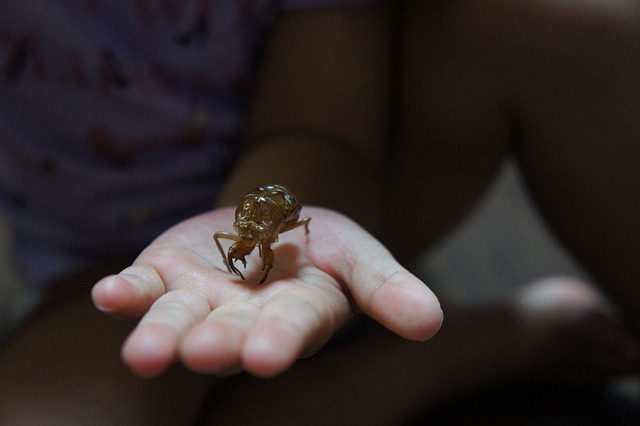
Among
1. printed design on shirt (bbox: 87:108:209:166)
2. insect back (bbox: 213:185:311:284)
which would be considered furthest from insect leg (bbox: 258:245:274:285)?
printed design on shirt (bbox: 87:108:209:166)

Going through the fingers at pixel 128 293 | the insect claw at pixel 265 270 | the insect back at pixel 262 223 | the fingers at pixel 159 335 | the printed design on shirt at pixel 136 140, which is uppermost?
the printed design on shirt at pixel 136 140

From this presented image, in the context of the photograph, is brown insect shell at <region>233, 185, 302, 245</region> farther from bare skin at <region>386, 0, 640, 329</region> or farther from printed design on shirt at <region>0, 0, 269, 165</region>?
printed design on shirt at <region>0, 0, 269, 165</region>

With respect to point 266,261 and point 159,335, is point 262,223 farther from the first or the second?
point 159,335

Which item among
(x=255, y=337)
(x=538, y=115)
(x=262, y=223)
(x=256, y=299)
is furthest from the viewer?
(x=538, y=115)

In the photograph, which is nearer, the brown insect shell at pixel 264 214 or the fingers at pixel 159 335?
the fingers at pixel 159 335

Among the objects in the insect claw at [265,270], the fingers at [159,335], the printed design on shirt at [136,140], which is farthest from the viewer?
the printed design on shirt at [136,140]

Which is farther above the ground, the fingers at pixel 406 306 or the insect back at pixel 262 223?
the insect back at pixel 262 223

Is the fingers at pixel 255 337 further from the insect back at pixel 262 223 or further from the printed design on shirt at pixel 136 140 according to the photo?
the printed design on shirt at pixel 136 140

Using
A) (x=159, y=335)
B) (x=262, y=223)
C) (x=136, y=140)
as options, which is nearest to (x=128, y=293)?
(x=159, y=335)

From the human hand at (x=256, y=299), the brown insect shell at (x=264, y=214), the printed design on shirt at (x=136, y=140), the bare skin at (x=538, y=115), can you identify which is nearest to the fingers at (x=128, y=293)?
the human hand at (x=256, y=299)
